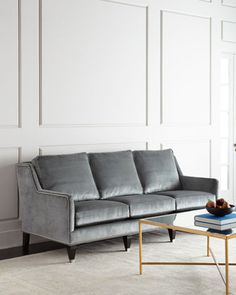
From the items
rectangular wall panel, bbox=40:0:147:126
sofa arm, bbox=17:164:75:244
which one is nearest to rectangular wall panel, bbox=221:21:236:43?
rectangular wall panel, bbox=40:0:147:126

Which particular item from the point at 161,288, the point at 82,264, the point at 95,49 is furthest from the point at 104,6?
the point at 161,288

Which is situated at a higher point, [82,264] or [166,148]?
[166,148]

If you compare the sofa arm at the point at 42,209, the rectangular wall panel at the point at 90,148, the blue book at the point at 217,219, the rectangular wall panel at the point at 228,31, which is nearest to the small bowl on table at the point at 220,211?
the blue book at the point at 217,219

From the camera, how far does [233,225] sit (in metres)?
4.10

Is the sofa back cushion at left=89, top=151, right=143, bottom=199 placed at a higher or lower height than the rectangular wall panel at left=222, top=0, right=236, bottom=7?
lower

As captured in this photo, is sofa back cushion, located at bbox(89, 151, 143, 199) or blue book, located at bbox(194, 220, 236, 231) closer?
blue book, located at bbox(194, 220, 236, 231)

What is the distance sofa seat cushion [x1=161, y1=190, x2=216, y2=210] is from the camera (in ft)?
17.7

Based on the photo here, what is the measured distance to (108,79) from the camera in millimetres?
5902

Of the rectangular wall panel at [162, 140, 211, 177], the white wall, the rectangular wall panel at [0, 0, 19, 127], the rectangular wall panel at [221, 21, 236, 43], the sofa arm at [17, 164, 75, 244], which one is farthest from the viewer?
the rectangular wall panel at [221, 21, 236, 43]

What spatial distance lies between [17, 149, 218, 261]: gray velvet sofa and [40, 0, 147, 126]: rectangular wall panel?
0.50 m

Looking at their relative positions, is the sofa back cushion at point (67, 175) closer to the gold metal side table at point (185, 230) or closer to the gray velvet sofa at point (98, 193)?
the gray velvet sofa at point (98, 193)

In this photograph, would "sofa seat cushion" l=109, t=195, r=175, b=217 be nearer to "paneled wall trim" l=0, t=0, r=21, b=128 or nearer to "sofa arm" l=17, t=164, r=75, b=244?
"sofa arm" l=17, t=164, r=75, b=244

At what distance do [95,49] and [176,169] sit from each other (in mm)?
1489

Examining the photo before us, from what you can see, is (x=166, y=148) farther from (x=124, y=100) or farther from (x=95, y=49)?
(x=95, y=49)
